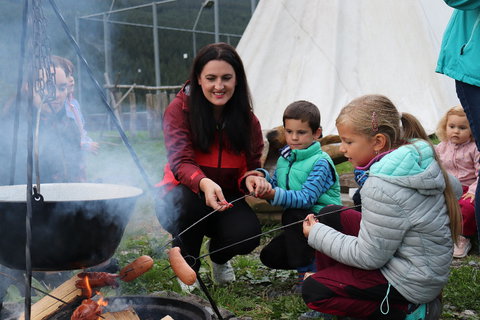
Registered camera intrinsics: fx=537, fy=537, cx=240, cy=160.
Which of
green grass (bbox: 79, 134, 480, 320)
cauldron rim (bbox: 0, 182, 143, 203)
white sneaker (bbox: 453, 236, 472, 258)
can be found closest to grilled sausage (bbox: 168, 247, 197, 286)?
green grass (bbox: 79, 134, 480, 320)

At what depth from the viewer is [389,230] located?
1927 mm

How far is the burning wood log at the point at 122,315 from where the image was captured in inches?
78.2

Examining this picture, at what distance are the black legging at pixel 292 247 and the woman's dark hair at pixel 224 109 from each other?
428mm

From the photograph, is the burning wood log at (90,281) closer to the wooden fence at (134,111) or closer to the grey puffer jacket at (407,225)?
the grey puffer jacket at (407,225)

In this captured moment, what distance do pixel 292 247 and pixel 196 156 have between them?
2.20 ft

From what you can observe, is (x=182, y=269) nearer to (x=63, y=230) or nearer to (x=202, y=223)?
(x=63, y=230)

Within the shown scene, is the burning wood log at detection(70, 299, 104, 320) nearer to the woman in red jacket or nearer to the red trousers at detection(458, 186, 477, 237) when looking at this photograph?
the woman in red jacket

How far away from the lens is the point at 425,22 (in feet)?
21.9

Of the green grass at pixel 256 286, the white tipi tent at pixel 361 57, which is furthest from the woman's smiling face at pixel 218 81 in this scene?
the white tipi tent at pixel 361 57

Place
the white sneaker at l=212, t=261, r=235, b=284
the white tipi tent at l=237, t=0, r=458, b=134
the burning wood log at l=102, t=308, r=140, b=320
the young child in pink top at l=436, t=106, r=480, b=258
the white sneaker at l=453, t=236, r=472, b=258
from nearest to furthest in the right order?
the burning wood log at l=102, t=308, r=140, b=320
the white sneaker at l=212, t=261, r=235, b=284
the white sneaker at l=453, t=236, r=472, b=258
the young child in pink top at l=436, t=106, r=480, b=258
the white tipi tent at l=237, t=0, r=458, b=134

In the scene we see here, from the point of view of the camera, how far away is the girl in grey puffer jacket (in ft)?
6.31

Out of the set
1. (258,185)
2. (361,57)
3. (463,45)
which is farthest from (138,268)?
(361,57)

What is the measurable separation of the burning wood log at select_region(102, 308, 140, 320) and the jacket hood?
1033mm

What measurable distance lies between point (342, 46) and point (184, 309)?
5.08 metres
